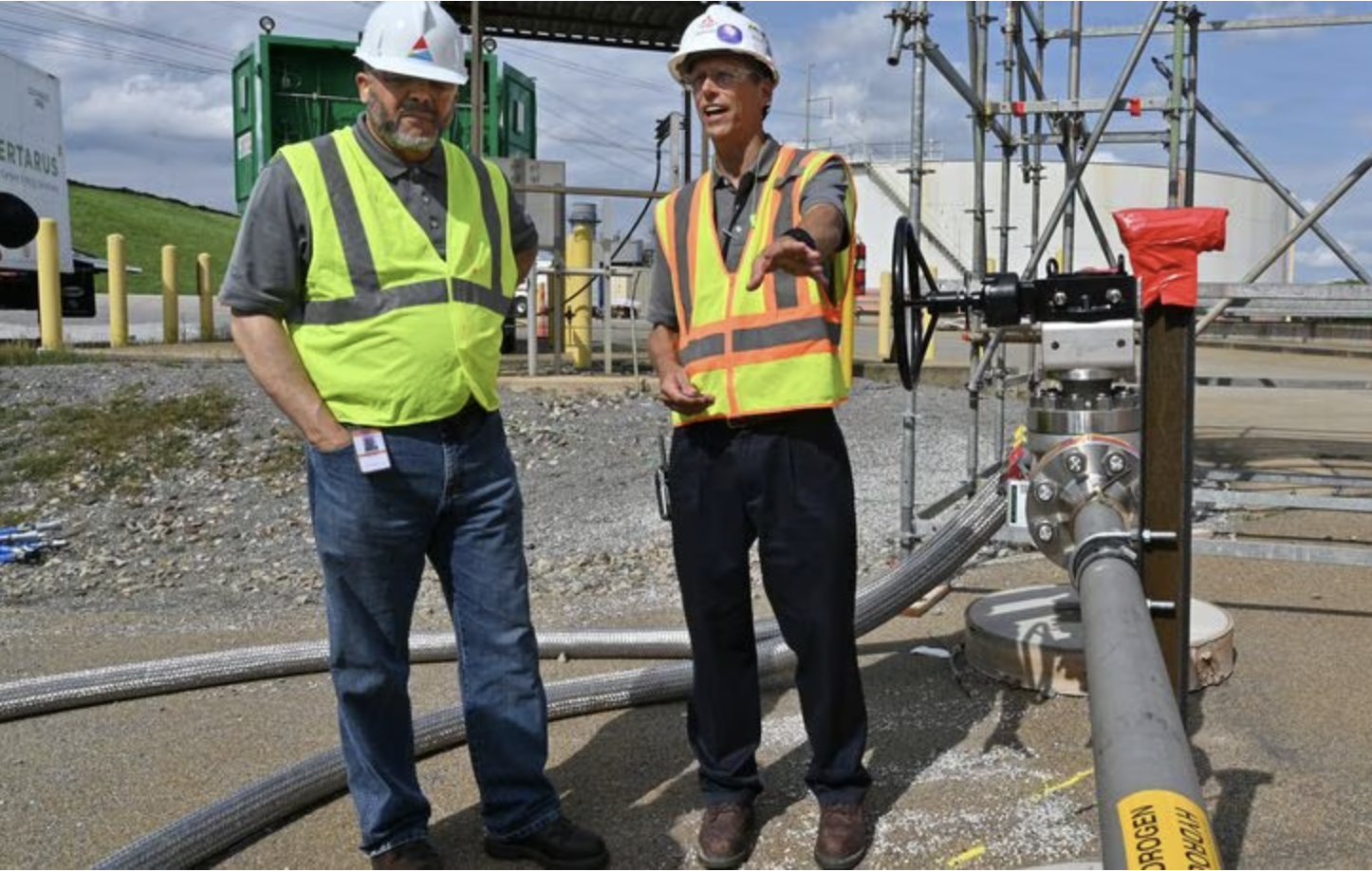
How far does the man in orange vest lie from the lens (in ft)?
10.1

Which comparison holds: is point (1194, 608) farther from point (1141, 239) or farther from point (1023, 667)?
point (1141, 239)

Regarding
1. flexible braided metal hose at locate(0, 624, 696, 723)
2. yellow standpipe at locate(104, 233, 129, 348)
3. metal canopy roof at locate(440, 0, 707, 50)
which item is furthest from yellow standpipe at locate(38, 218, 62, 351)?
flexible braided metal hose at locate(0, 624, 696, 723)

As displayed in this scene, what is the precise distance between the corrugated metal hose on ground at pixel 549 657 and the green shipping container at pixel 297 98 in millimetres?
8633

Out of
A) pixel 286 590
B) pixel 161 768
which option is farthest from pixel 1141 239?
pixel 286 590

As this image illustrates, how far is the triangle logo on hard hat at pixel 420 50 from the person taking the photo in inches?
114

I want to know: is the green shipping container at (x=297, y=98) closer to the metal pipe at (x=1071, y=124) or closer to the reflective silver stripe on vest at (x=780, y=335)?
the metal pipe at (x=1071, y=124)

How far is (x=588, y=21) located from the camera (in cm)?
1098

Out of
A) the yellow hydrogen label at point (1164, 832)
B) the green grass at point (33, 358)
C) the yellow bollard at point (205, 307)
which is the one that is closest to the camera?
the yellow hydrogen label at point (1164, 832)

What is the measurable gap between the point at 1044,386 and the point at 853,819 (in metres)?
1.16

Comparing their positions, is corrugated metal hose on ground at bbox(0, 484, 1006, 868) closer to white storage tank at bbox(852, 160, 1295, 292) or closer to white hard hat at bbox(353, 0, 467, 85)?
white hard hat at bbox(353, 0, 467, 85)

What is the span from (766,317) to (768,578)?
67 centimetres

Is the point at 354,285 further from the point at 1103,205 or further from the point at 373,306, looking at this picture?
the point at 1103,205

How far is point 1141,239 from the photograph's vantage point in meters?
2.56

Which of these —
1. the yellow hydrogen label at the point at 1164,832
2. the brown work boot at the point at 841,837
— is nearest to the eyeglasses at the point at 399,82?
the brown work boot at the point at 841,837
